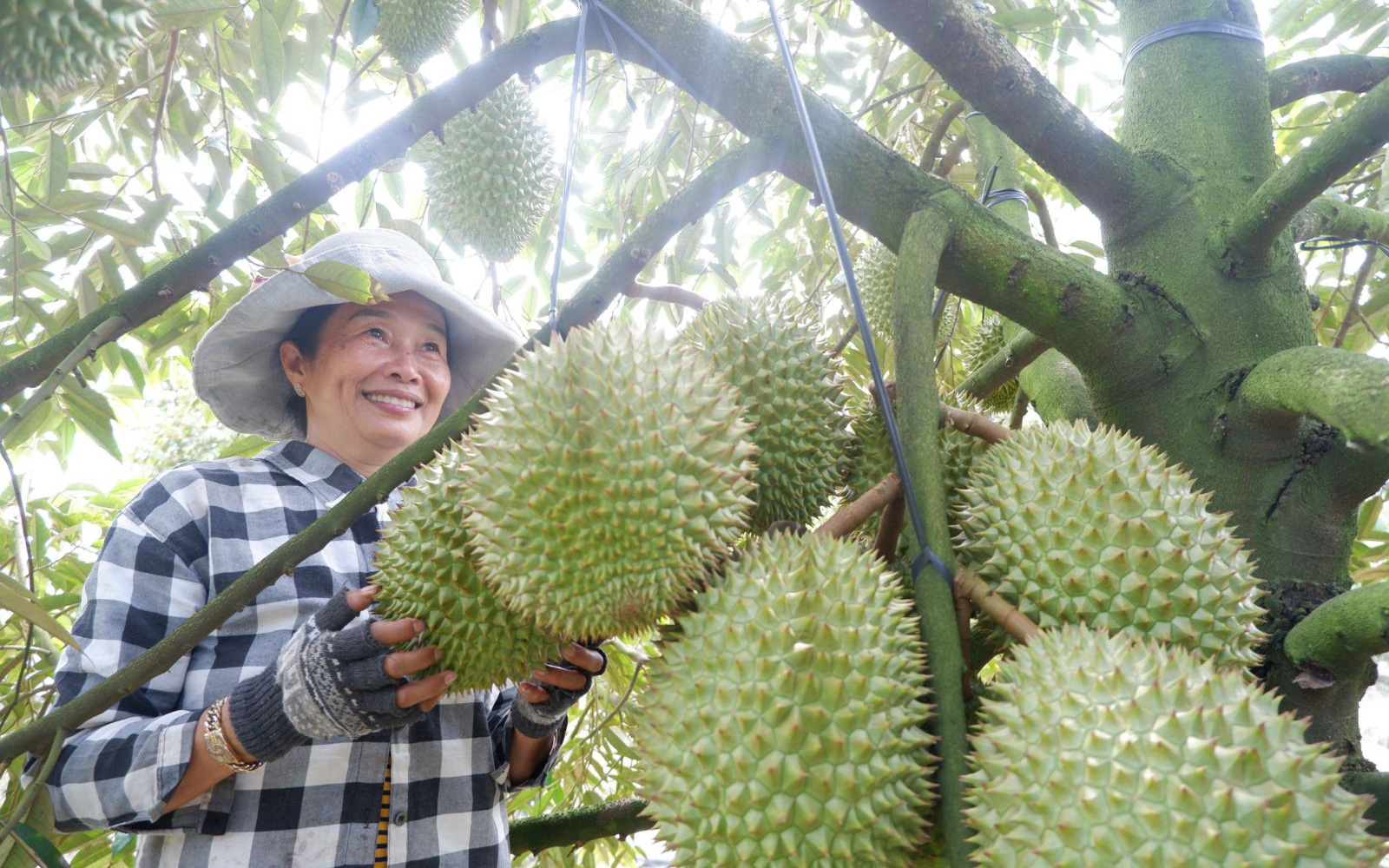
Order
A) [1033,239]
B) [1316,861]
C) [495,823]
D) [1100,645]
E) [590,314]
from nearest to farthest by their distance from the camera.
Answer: [1316,861] → [1100,645] → [590,314] → [1033,239] → [495,823]

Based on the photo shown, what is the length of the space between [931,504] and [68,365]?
34.2 inches

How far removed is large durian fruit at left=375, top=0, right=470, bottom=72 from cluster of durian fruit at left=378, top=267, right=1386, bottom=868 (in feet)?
4.46

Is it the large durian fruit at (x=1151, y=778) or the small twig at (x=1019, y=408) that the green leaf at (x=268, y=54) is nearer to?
the small twig at (x=1019, y=408)

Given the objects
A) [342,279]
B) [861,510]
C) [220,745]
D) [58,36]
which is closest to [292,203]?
[342,279]

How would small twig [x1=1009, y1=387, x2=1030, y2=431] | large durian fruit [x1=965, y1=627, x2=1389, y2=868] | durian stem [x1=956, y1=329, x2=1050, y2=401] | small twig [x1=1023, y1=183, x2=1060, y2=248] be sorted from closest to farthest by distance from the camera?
large durian fruit [x1=965, y1=627, x2=1389, y2=868]
durian stem [x1=956, y1=329, x2=1050, y2=401]
small twig [x1=1009, y1=387, x2=1030, y2=431]
small twig [x1=1023, y1=183, x2=1060, y2=248]

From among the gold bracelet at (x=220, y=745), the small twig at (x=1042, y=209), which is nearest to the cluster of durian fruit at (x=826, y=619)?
the gold bracelet at (x=220, y=745)

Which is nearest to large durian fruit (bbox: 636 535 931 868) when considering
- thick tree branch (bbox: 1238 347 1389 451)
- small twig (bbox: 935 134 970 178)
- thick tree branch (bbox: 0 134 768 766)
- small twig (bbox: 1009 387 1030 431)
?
thick tree branch (bbox: 0 134 768 766)

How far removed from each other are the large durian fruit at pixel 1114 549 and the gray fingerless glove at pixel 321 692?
2.73ft

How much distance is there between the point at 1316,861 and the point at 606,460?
0.66 meters

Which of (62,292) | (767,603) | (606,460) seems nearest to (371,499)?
(606,460)

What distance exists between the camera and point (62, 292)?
217cm

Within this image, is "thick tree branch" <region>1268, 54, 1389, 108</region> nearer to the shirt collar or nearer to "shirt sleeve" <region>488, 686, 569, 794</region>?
"shirt sleeve" <region>488, 686, 569, 794</region>

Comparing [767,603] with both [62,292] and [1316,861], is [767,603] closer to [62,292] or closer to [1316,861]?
[1316,861]

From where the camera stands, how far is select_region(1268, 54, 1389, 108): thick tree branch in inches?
57.2
